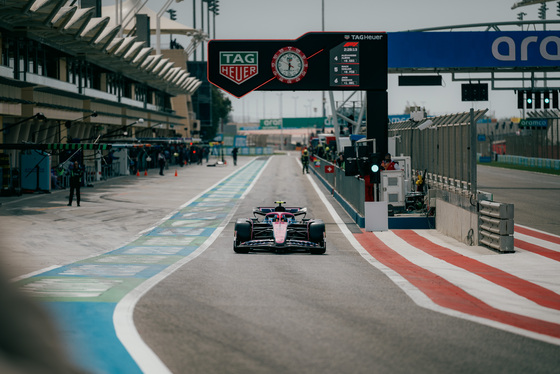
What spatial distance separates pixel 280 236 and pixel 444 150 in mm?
8160

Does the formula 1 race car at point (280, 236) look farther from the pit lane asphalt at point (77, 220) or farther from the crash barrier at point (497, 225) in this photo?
the crash barrier at point (497, 225)

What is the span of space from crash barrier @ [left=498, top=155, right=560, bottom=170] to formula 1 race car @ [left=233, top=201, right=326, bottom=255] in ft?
162

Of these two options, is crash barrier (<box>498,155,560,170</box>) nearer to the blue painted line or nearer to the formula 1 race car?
the blue painted line

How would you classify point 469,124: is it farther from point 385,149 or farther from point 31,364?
point 31,364

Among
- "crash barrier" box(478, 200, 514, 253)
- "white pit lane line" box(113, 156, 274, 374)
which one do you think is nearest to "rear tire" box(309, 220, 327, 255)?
"white pit lane line" box(113, 156, 274, 374)

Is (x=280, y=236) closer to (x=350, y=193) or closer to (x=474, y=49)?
(x=350, y=193)

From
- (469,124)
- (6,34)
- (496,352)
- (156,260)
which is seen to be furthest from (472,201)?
(6,34)

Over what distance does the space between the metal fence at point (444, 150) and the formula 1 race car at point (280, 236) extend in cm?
440

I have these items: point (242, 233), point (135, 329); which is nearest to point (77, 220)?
point (242, 233)

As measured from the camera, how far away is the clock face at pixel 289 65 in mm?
23203

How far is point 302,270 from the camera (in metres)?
13.1

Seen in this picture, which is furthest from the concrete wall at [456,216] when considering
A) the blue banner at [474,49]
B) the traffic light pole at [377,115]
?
the blue banner at [474,49]

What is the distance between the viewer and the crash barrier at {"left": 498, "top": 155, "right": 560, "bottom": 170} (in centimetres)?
6144

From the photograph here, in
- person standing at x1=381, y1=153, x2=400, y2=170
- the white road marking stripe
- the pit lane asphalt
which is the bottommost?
the white road marking stripe
